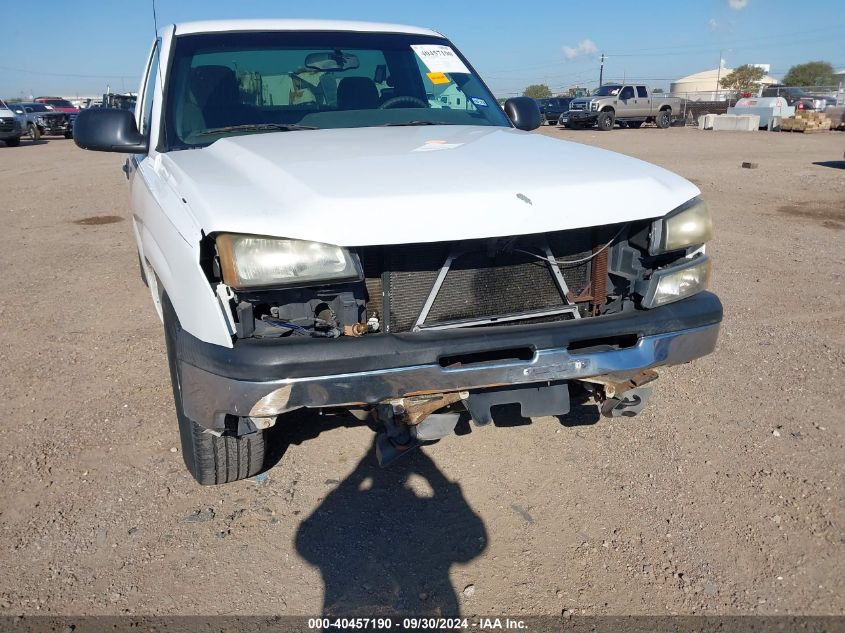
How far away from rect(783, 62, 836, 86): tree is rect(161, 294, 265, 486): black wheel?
7840 centimetres

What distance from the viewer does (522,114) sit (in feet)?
14.0

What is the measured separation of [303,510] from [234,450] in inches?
15.3

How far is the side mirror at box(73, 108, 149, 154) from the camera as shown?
10.9ft

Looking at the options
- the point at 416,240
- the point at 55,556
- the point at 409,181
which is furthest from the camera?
the point at 55,556

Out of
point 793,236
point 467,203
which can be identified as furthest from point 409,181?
point 793,236

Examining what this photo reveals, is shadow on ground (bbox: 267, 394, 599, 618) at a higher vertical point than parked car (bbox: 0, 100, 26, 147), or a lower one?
lower

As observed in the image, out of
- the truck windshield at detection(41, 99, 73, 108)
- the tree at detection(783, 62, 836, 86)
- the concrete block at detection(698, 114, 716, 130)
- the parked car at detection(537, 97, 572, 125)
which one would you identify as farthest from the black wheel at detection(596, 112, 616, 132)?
the tree at detection(783, 62, 836, 86)

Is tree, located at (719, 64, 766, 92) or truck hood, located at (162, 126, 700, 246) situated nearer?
truck hood, located at (162, 126, 700, 246)

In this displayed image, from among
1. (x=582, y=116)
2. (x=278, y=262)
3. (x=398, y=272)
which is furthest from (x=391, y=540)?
(x=582, y=116)

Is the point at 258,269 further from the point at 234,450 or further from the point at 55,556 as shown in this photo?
the point at 55,556

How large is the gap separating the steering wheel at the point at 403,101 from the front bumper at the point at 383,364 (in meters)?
1.85

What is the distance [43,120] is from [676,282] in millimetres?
31002

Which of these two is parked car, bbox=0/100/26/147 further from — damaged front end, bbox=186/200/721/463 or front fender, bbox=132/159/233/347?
damaged front end, bbox=186/200/721/463

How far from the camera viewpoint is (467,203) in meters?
2.32
